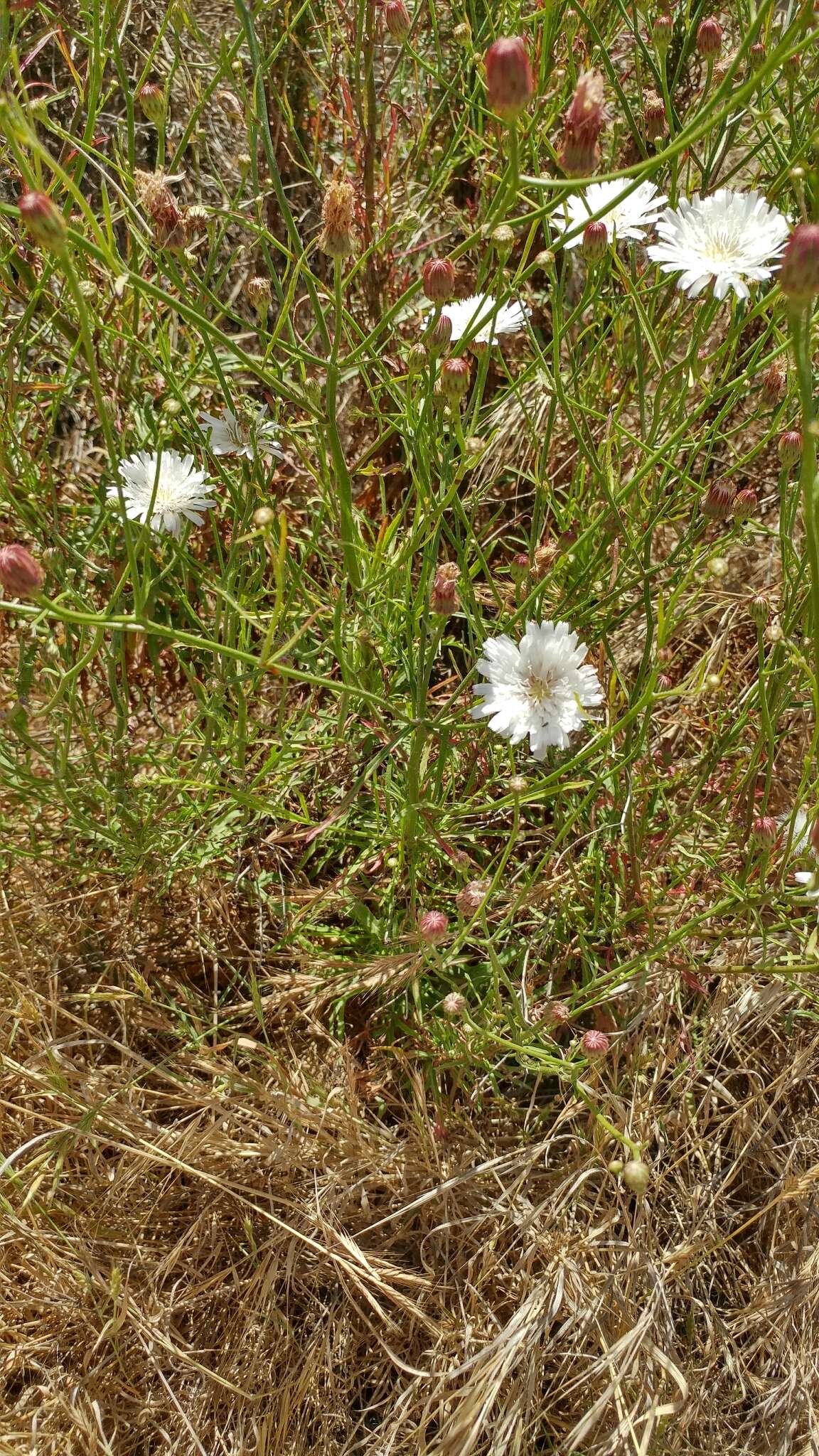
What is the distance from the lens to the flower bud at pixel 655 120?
5.21 ft

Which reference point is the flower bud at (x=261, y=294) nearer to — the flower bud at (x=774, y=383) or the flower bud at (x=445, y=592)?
the flower bud at (x=445, y=592)

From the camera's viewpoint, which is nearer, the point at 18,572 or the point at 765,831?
the point at 18,572

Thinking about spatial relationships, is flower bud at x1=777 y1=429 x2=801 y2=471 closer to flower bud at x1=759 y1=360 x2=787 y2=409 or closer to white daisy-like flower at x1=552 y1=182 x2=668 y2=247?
flower bud at x1=759 y1=360 x2=787 y2=409

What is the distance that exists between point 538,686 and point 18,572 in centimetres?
68

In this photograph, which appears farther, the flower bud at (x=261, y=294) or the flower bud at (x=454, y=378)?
the flower bud at (x=261, y=294)

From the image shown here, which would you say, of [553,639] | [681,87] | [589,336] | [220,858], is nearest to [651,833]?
[553,639]

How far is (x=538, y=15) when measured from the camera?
1458 millimetres

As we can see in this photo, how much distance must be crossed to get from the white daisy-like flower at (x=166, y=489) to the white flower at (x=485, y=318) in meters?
0.45

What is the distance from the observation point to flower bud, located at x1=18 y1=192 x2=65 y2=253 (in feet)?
3.08

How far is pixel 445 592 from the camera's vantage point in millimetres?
1288

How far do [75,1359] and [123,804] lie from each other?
812 mm

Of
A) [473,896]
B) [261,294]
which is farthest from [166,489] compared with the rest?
[473,896]

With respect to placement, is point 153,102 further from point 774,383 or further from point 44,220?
point 774,383

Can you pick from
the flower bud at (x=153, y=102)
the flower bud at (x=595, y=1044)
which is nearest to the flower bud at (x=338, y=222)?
the flower bud at (x=153, y=102)
